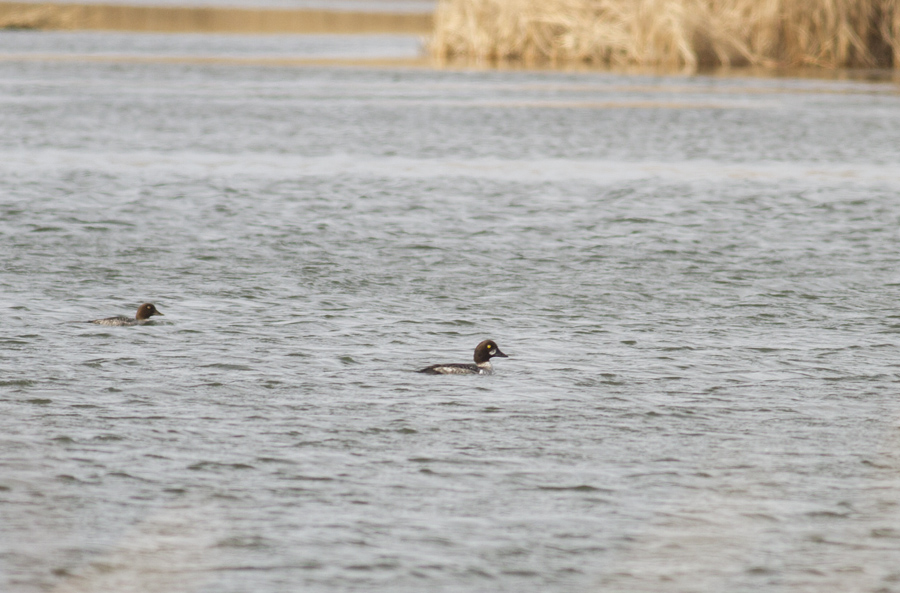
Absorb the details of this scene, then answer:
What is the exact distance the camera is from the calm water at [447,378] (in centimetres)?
786

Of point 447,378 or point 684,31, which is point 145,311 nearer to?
point 447,378

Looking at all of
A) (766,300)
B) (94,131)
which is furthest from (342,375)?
(94,131)

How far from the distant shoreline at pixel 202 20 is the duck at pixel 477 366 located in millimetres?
64224

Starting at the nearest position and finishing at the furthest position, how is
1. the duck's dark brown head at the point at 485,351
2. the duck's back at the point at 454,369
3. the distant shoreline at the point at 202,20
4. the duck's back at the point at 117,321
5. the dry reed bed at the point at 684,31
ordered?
the duck's back at the point at 454,369, the duck's dark brown head at the point at 485,351, the duck's back at the point at 117,321, the dry reed bed at the point at 684,31, the distant shoreline at the point at 202,20

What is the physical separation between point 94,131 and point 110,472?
74.9 ft

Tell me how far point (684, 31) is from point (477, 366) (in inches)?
1387

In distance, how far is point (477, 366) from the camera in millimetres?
11742

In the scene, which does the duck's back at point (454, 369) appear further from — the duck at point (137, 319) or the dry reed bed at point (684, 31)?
the dry reed bed at point (684, 31)

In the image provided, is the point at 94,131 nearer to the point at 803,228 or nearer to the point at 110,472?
the point at 803,228

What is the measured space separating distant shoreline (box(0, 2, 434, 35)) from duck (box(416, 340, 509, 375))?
6422cm

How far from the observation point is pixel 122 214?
798 inches

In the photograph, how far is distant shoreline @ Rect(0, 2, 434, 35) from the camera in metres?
73.9

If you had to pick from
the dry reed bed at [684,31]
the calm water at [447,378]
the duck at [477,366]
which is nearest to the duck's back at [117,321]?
the calm water at [447,378]

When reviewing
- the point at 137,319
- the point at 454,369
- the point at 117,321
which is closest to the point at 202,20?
the point at 137,319
